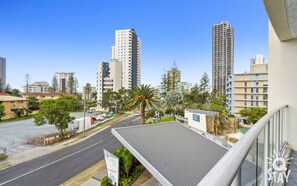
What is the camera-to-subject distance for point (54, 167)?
10086 mm

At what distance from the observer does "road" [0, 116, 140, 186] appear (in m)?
8.55

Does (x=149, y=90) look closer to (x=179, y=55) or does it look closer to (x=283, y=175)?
(x=283, y=175)

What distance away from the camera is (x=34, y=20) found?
25.2 m

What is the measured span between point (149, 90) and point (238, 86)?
23824 millimetres

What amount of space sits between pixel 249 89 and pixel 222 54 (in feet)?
67.6

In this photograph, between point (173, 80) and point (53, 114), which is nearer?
point (53, 114)

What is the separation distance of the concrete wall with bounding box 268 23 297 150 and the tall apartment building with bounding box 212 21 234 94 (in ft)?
152

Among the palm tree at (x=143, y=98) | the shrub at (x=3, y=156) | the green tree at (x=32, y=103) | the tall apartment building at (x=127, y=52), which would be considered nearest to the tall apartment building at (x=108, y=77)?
the tall apartment building at (x=127, y=52)

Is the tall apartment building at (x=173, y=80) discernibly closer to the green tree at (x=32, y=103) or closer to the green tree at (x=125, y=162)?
the green tree at (x=32, y=103)

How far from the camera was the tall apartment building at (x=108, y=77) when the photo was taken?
166ft

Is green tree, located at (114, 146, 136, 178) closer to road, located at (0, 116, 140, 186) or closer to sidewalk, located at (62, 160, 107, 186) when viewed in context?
sidewalk, located at (62, 160, 107, 186)

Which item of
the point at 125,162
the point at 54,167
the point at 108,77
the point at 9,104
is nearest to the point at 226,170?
the point at 125,162

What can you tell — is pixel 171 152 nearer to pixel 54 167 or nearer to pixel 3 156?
pixel 54 167

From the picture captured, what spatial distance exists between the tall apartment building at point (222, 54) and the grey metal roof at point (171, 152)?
144ft
